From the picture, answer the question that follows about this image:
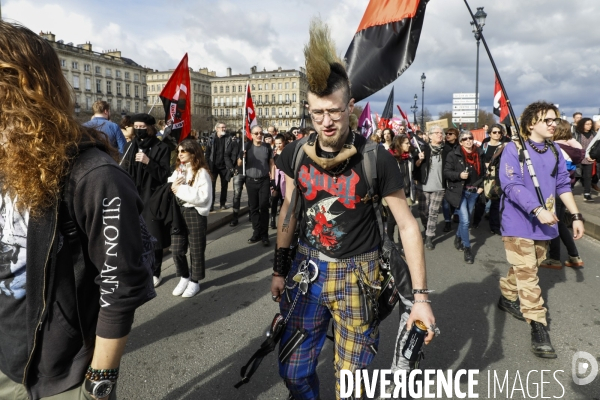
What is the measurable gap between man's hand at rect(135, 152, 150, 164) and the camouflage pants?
397 cm

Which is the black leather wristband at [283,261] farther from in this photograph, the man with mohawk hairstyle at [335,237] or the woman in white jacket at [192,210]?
the woman in white jacket at [192,210]

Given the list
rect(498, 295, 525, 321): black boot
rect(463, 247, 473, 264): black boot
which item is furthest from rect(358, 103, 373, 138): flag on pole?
rect(498, 295, 525, 321): black boot

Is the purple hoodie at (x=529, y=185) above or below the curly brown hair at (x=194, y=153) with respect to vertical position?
below

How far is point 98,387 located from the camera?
52.2 inches

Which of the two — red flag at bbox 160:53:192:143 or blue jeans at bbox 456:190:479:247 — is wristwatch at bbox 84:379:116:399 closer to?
red flag at bbox 160:53:192:143

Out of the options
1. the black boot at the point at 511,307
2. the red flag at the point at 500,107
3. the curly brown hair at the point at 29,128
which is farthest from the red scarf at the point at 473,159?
the curly brown hair at the point at 29,128

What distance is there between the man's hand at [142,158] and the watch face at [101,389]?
3.97m

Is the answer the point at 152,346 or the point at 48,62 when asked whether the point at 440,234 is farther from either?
the point at 48,62

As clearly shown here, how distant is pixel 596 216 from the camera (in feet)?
28.1

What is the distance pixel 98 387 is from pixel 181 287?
350 centimetres

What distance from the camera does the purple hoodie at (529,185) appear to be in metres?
3.47

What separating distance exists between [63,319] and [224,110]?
12383 cm

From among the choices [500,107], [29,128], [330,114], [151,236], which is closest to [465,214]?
[500,107]

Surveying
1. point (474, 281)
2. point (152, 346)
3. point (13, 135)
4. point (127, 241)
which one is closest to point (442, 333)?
point (474, 281)
